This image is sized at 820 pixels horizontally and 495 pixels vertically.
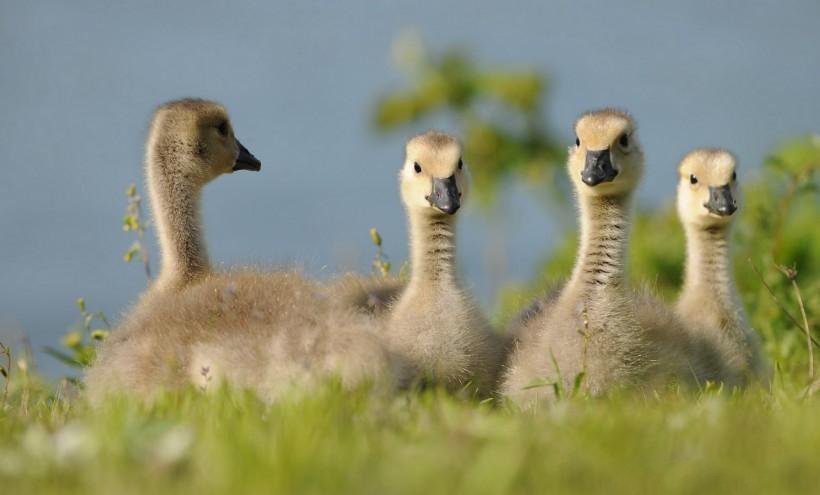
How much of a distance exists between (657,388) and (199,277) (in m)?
2.50

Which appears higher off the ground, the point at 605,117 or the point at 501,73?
the point at 501,73

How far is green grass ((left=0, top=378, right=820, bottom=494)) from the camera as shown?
305 centimetres

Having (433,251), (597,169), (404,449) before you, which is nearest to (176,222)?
(433,251)

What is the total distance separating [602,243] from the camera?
5281 millimetres

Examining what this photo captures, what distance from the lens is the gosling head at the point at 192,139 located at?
6141mm

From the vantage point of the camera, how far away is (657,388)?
17.1ft

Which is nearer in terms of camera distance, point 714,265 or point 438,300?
point 438,300

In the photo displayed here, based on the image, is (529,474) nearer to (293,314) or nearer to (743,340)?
(293,314)

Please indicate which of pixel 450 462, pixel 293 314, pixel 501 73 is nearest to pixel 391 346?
pixel 293 314

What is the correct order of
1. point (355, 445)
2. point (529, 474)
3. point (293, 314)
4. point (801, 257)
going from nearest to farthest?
point (529, 474), point (355, 445), point (293, 314), point (801, 257)

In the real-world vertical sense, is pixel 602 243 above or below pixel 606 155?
below

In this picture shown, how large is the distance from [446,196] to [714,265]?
2.04m

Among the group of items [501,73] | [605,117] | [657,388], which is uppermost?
[501,73]

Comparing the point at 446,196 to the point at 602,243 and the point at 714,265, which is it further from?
Result: the point at 714,265
